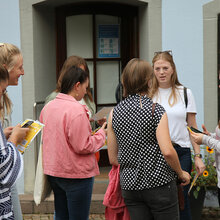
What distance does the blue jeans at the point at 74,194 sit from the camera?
328 centimetres

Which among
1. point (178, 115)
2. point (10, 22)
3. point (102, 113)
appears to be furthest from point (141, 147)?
point (10, 22)

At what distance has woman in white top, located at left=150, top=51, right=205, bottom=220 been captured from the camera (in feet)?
12.4

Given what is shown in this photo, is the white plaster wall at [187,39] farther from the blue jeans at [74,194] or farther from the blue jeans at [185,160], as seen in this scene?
the blue jeans at [74,194]

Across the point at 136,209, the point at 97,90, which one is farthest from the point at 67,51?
the point at 136,209

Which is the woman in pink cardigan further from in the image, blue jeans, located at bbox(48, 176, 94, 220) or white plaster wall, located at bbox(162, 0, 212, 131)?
white plaster wall, located at bbox(162, 0, 212, 131)

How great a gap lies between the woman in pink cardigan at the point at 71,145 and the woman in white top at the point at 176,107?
74cm

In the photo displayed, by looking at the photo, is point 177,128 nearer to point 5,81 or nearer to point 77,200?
point 77,200

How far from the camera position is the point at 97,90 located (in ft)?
21.7

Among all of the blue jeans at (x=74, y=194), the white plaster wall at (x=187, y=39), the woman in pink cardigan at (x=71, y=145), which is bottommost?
the blue jeans at (x=74, y=194)

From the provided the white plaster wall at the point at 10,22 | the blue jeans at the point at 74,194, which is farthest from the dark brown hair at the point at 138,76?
the white plaster wall at the point at 10,22

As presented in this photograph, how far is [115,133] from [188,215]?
147cm

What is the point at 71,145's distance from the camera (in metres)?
3.24

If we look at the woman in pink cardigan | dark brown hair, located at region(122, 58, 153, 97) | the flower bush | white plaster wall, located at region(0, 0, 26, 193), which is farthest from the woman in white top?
white plaster wall, located at region(0, 0, 26, 193)

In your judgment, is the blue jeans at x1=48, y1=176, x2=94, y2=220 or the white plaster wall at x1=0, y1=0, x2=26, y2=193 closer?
the blue jeans at x1=48, y1=176, x2=94, y2=220
